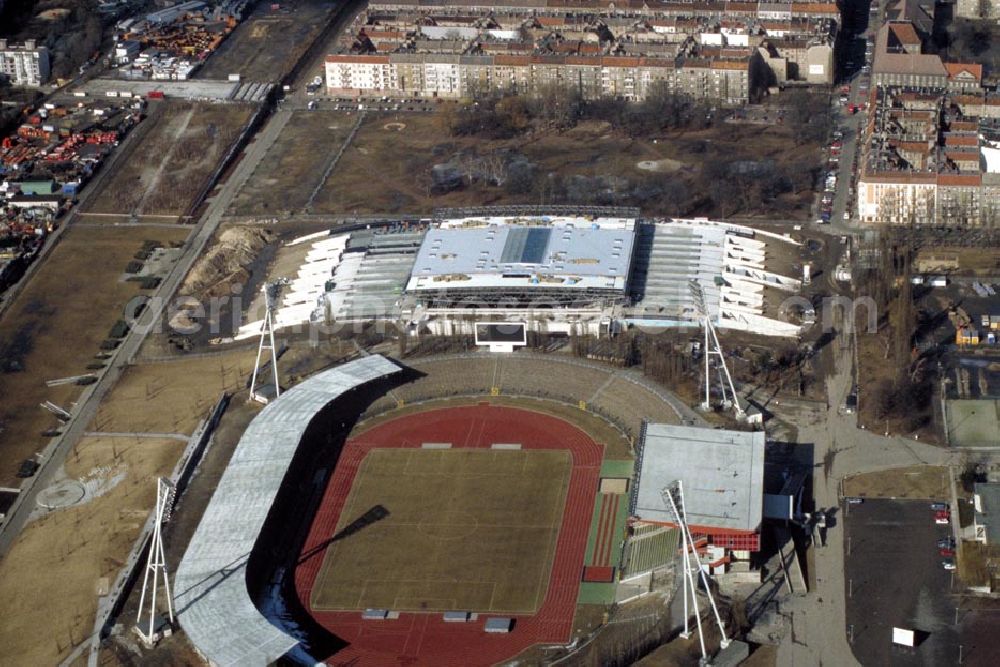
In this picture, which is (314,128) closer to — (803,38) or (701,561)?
(803,38)

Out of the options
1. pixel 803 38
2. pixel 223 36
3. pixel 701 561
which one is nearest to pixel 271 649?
pixel 701 561

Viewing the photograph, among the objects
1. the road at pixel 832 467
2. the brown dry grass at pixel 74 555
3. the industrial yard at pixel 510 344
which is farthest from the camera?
the industrial yard at pixel 510 344

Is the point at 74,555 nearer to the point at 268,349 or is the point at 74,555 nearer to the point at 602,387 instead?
the point at 268,349

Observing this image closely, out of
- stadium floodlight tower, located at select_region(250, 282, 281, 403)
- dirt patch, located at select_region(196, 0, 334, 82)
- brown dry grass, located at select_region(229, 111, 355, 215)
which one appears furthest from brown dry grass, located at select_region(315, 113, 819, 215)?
stadium floodlight tower, located at select_region(250, 282, 281, 403)

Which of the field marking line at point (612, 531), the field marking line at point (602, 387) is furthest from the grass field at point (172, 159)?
the field marking line at point (612, 531)

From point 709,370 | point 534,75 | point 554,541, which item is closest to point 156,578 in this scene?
point 554,541

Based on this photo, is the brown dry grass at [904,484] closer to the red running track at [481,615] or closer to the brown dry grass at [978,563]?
the brown dry grass at [978,563]

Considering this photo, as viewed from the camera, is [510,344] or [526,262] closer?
[510,344]
